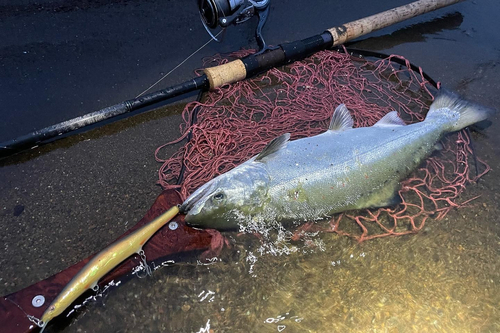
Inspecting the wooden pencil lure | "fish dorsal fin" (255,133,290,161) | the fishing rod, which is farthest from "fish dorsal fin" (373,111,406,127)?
the wooden pencil lure

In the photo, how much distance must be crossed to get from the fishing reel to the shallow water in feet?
2.61

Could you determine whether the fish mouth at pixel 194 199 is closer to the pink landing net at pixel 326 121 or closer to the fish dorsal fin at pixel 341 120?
the pink landing net at pixel 326 121

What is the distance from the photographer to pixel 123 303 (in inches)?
110

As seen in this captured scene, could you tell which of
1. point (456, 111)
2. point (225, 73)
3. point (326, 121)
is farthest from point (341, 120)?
point (225, 73)

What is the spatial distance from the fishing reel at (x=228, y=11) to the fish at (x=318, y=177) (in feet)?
5.50

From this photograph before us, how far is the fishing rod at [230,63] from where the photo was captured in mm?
3430

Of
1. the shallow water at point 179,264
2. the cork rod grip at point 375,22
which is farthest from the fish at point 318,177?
the cork rod grip at point 375,22

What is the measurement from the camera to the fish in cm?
286

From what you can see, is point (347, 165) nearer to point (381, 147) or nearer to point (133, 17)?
point (381, 147)

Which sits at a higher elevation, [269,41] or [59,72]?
[59,72]

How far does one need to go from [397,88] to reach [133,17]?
3.82 metres

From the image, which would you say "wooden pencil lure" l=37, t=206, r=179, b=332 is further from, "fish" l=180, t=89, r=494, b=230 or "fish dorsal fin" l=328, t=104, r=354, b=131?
"fish dorsal fin" l=328, t=104, r=354, b=131

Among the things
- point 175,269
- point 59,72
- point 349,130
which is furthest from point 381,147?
point 59,72

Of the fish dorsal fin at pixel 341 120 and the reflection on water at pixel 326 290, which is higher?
the fish dorsal fin at pixel 341 120
